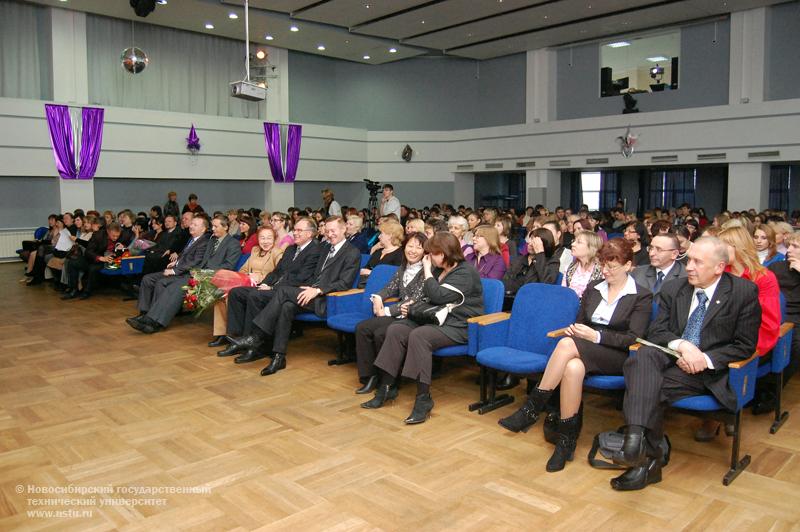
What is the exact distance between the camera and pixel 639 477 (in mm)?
3164

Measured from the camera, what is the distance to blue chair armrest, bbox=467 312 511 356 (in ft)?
13.8

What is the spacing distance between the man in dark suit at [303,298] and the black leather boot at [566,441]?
2493 millimetres

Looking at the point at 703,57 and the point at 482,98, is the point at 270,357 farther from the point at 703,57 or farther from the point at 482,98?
the point at 482,98

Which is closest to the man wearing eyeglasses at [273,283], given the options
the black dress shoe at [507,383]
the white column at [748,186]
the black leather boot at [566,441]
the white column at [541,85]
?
the black dress shoe at [507,383]

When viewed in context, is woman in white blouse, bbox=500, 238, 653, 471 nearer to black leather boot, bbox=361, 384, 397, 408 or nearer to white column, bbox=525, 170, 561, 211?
black leather boot, bbox=361, 384, 397, 408

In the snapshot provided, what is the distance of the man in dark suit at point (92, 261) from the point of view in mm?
8877

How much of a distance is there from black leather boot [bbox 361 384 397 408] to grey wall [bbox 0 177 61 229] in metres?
11.3

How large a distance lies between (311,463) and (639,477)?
1.66m

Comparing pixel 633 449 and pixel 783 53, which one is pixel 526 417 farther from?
pixel 783 53

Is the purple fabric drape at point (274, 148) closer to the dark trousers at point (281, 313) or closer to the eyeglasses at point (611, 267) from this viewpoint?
the dark trousers at point (281, 313)

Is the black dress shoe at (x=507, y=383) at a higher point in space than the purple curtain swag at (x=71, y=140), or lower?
lower

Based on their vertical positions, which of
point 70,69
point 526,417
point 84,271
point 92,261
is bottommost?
point 526,417

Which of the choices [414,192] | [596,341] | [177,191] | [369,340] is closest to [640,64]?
[414,192]

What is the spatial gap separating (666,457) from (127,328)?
5.51 metres
